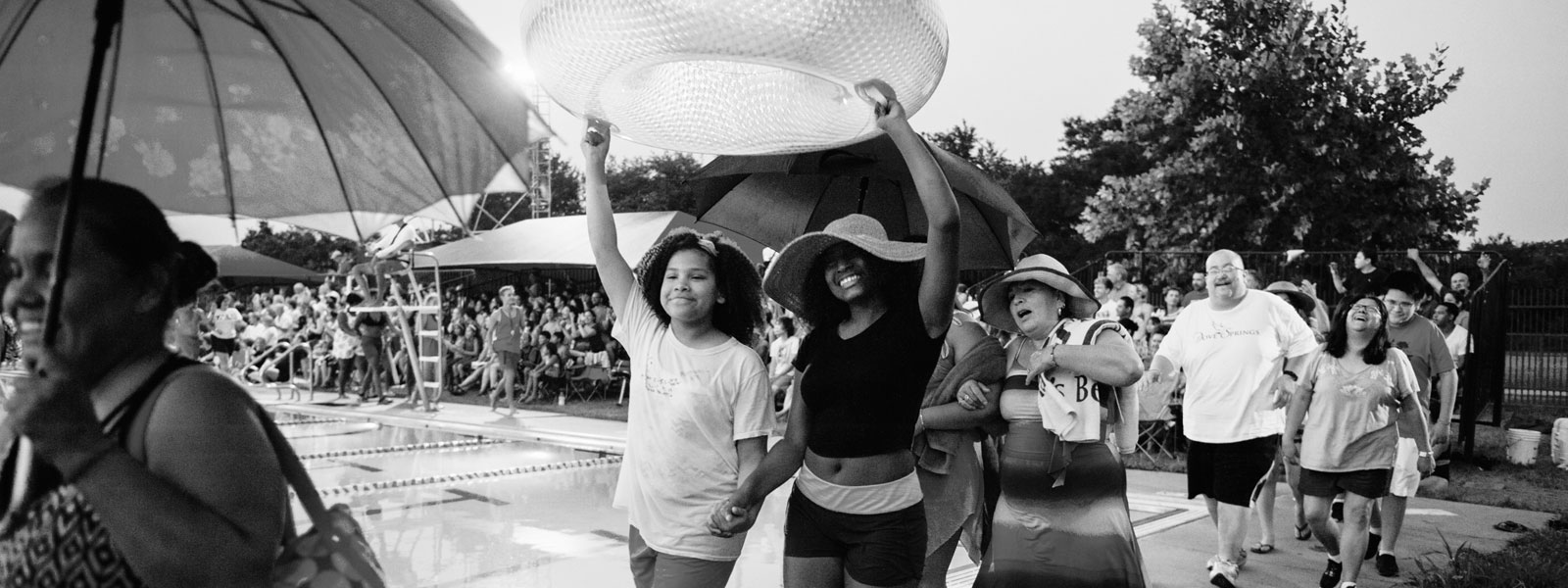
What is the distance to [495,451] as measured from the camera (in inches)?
405

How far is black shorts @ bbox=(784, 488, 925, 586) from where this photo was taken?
294 centimetres

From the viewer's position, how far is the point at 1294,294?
6.89m

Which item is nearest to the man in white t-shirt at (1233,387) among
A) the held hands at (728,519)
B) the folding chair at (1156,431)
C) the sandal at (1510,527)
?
the sandal at (1510,527)

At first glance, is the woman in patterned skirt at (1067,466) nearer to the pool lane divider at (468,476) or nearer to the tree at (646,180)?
the pool lane divider at (468,476)

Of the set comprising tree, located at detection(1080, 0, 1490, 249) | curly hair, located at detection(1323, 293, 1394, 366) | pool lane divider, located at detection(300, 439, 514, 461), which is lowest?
pool lane divider, located at detection(300, 439, 514, 461)

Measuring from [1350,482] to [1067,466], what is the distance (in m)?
2.47

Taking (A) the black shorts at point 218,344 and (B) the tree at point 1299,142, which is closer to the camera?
(A) the black shorts at point 218,344

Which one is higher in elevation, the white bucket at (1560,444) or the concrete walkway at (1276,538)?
the white bucket at (1560,444)

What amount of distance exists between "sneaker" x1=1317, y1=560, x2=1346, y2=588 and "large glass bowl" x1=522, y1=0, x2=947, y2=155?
4083 mm

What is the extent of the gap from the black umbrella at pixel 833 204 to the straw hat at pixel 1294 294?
2464 millimetres

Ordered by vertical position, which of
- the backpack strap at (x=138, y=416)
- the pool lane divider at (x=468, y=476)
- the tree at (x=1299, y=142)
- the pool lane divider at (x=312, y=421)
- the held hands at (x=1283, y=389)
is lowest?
the pool lane divider at (x=312, y=421)

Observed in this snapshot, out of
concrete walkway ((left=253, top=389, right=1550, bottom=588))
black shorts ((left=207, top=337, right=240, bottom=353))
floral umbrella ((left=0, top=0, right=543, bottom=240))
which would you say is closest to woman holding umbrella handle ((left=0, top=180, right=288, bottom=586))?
floral umbrella ((left=0, top=0, right=543, bottom=240))

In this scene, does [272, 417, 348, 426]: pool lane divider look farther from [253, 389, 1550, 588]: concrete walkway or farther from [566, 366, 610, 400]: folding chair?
[253, 389, 1550, 588]: concrete walkway

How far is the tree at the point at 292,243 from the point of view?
1.96 meters
